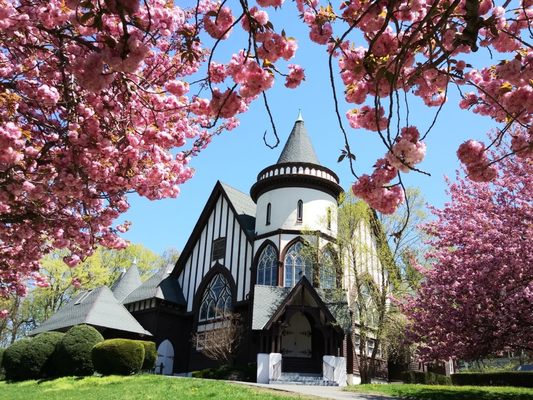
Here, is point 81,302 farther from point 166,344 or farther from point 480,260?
point 480,260

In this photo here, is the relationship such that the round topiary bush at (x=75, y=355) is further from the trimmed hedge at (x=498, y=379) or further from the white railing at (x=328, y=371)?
the trimmed hedge at (x=498, y=379)

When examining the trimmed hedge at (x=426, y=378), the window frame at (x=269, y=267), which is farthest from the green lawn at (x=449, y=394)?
the trimmed hedge at (x=426, y=378)

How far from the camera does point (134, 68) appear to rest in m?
3.15

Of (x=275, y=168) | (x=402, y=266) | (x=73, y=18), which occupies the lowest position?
(x=73, y=18)

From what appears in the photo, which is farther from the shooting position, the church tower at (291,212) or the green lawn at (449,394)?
the church tower at (291,212)

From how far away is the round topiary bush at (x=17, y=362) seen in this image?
1950cm

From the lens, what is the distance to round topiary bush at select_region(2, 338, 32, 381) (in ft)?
64.0

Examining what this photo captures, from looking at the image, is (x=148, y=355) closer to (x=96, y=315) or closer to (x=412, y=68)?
(x=96, y=315)

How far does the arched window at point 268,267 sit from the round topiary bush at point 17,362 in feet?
36.6

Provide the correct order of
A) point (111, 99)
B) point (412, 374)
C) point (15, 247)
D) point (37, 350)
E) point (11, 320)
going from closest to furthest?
point (111, 99) → point (15, 247) → point (37, 350) → point (412, 374) → point (11, 320)

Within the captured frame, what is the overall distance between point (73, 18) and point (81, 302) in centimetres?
2441

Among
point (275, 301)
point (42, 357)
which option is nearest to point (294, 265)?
point (275, 301)

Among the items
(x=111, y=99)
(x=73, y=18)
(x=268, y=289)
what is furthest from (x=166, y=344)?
(x=73, y=18)

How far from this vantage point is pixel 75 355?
61.3ft
